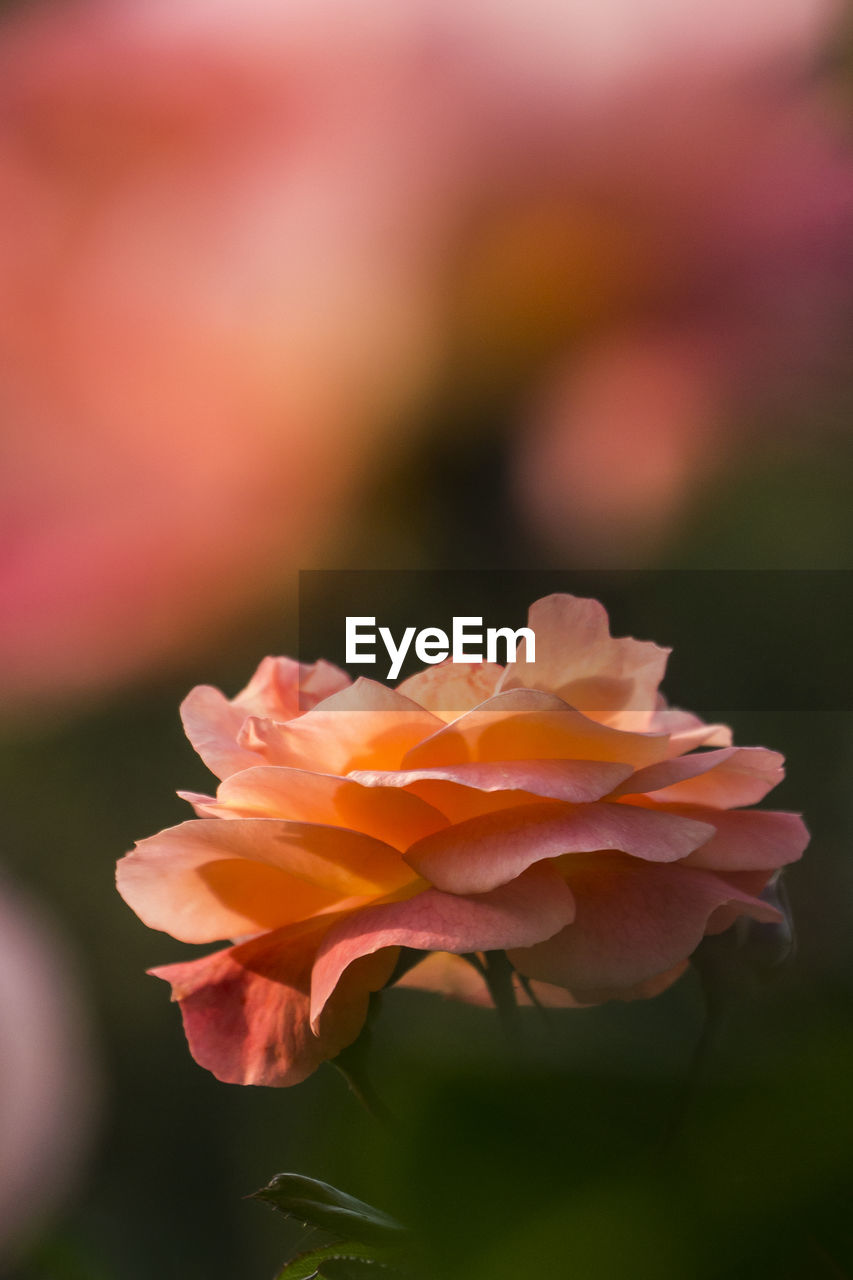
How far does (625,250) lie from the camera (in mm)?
353

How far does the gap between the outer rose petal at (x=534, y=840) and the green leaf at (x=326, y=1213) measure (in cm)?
3

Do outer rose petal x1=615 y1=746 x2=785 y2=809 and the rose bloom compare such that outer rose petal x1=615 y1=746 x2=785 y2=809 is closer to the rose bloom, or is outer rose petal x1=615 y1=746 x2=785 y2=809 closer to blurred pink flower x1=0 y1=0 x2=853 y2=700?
the rose bloom

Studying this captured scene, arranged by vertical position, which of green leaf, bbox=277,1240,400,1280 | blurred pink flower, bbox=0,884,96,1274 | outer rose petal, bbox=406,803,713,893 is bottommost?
blurred pink flower, bbox=0,884,96,1274

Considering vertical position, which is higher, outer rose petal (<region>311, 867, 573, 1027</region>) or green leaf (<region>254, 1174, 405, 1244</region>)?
outer rose petal (<region>311, 867, 573, 1027</region>)

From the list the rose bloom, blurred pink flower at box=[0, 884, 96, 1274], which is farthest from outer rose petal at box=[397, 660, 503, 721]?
blurred pink flower at box=[0, 884, 96, 1274]

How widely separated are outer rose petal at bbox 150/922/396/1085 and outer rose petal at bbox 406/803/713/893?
2cm

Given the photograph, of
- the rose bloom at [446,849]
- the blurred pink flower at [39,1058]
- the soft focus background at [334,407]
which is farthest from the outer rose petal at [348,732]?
the blurred pink flower at [39,1058]

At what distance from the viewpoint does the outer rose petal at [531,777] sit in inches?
3.9

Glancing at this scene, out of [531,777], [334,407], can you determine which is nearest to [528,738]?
[531,777]

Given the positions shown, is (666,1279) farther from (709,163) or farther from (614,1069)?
(709,163)

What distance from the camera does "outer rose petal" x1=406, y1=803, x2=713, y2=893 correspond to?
0.10 meters

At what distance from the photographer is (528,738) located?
4.4 inches

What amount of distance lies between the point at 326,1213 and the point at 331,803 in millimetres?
42

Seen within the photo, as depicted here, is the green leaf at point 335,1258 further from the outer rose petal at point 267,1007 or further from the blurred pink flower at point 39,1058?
the blurred pink flower at point 39,1058
